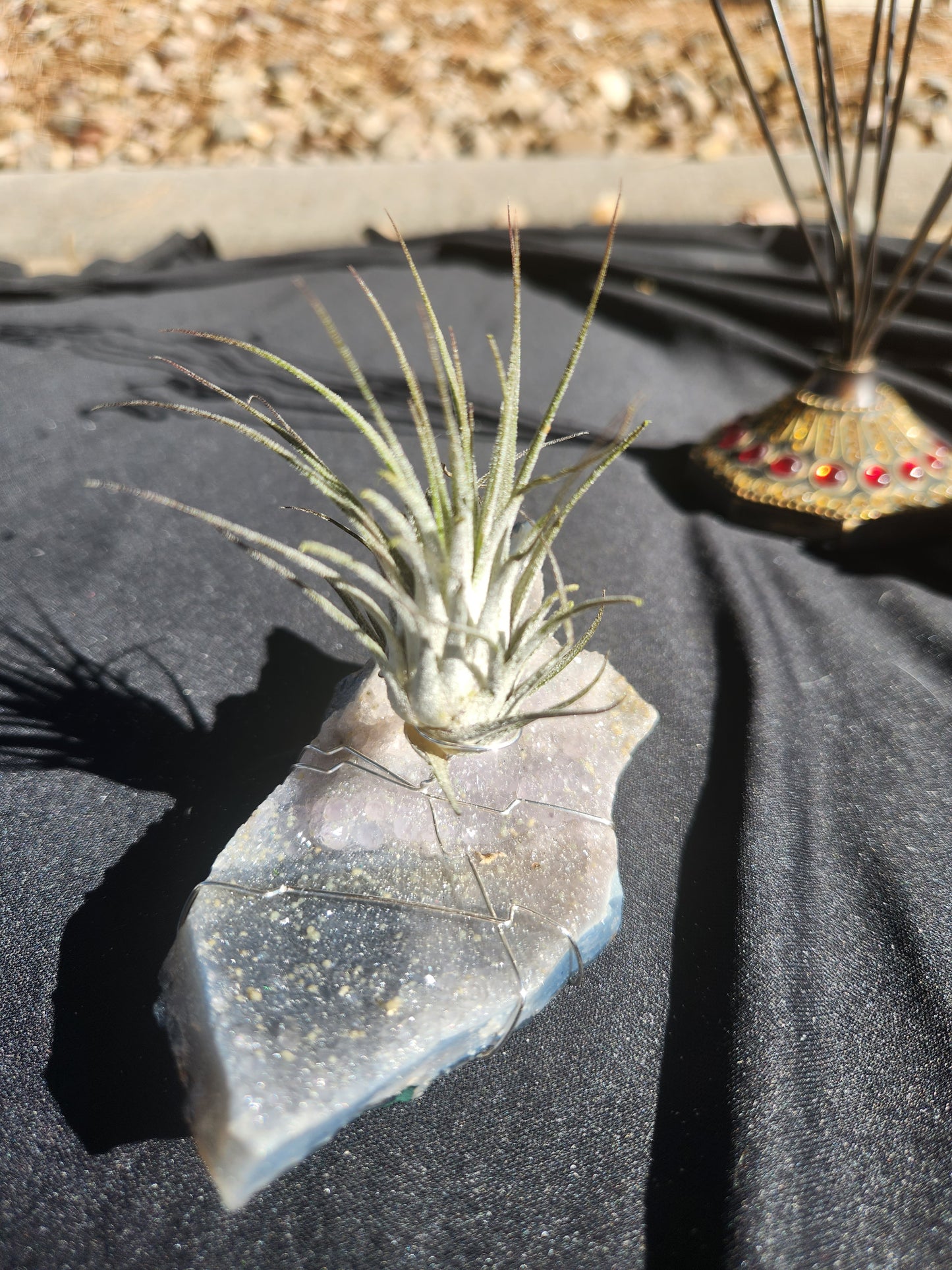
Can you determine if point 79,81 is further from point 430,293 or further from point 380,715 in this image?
point 380,715

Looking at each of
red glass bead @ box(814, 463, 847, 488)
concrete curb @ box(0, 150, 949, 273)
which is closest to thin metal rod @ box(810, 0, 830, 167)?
red glass bead @ box(814, 463, 847, 488)

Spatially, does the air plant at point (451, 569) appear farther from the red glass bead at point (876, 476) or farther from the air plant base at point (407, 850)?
the red glass bead at point (876, 476)

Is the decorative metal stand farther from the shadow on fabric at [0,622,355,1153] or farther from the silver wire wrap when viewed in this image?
the silver wire wrap

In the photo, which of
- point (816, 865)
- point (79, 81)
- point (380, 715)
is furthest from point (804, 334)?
point (79, 81)

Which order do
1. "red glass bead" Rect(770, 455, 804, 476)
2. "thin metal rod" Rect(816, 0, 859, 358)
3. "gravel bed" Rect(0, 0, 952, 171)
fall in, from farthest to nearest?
"gravel bed" Rect(0, 0, 952, 171) < "red glass bead" Rect(770, 455, 804, 476) < "thin metal rod" Rect(816, 0, 859, 358)

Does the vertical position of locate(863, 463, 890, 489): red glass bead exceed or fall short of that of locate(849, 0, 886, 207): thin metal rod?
it falls short
